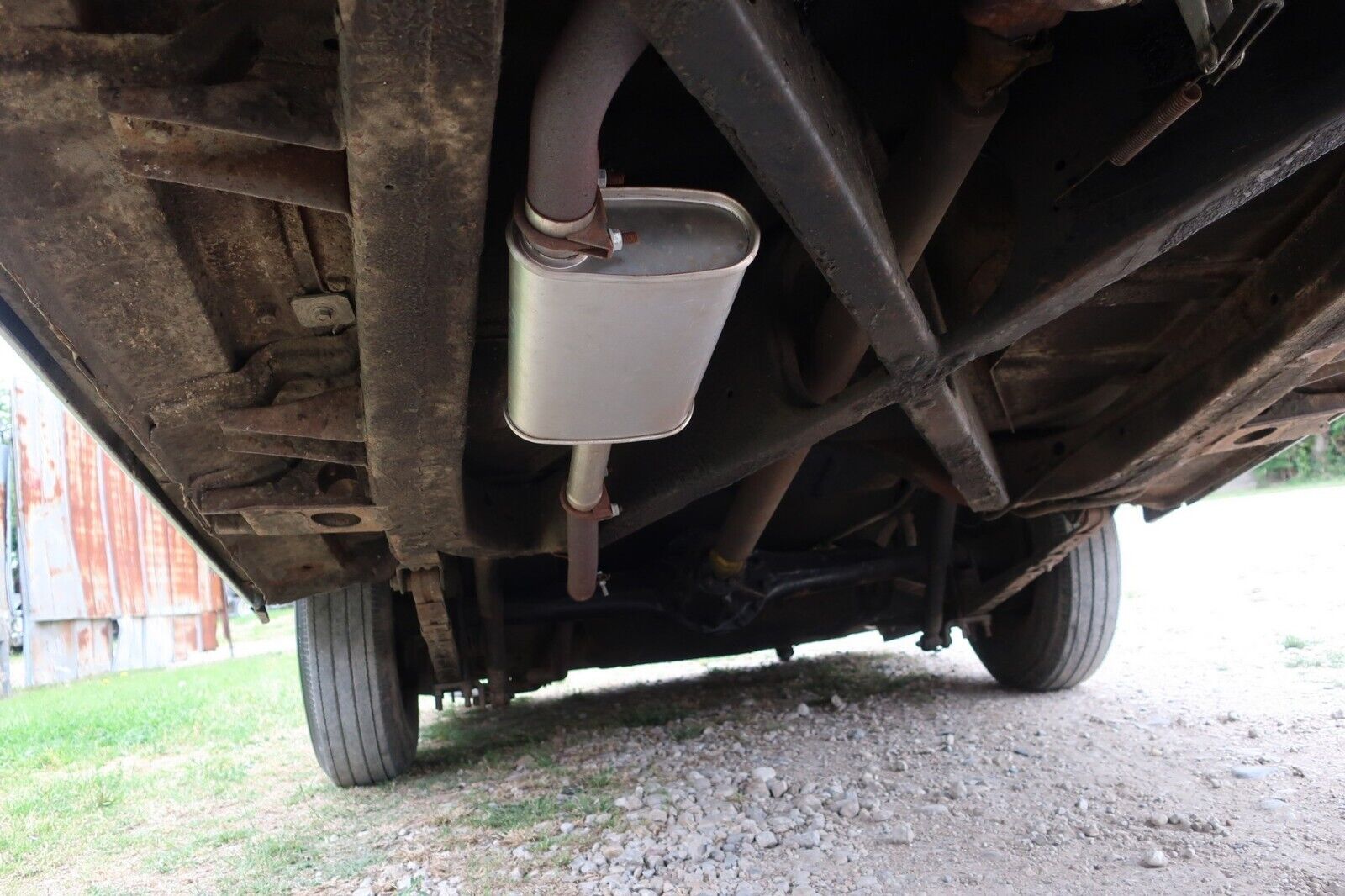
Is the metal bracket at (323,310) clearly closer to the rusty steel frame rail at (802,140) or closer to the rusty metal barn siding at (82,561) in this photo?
the rusty steel frame rail at (802,140)

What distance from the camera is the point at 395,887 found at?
71.4 inches

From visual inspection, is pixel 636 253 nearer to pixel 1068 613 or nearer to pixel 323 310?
pixel 323 310

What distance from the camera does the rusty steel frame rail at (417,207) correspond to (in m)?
0.75

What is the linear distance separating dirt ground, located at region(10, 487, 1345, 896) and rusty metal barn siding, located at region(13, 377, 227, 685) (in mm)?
4828

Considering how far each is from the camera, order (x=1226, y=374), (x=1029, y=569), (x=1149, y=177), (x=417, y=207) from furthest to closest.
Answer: (x=1029, y=569)
(x=1226, y=374)
(x=1149, y=177)
(x=417, y=207)

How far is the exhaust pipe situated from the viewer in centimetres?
88

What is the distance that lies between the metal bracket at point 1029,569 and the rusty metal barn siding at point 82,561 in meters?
6.64

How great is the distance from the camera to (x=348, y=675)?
2.56 meters

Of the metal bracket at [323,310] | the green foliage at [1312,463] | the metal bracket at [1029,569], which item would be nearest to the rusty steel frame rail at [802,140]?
the metal bracket at [323,310]

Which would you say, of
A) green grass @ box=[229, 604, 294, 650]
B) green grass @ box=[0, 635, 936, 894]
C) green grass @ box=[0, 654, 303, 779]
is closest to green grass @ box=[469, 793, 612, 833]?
green grass @ box=[0, 635, 936, 894]

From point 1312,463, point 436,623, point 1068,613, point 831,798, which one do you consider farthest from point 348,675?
point 1312,463

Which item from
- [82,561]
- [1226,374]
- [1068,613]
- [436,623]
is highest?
[82,561]

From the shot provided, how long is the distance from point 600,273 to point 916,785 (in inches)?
68.3

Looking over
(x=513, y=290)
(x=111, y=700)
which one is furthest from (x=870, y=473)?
(x=111, y=700)
